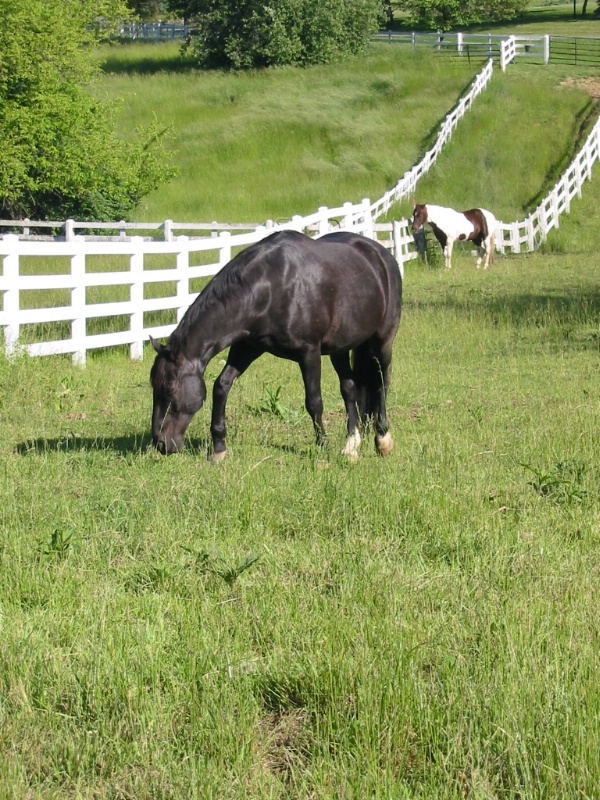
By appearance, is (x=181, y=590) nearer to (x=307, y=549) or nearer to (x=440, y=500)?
(x=307, y=549)

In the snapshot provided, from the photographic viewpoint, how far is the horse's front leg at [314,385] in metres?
7.45

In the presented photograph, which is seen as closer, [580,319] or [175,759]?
[175,759]

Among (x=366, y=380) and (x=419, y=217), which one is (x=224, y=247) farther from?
(x=419, y=217)

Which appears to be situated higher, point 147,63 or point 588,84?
point 147,63

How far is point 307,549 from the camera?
188 inches

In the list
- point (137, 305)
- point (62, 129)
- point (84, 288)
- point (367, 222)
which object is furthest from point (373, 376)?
point (62, 129)

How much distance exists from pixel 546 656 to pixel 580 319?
11.7 metres

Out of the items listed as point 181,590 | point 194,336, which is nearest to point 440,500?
point 181,590

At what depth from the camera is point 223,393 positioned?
289 inches

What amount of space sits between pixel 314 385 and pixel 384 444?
2.14 ft

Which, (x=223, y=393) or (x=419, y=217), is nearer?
(x=223, y=393)

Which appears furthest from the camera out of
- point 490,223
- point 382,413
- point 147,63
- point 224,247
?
point 147,63

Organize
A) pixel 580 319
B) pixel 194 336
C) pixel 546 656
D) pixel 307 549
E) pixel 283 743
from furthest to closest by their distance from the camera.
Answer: pixel 580 319, pixel 194 336, pixel 307 549, pixel 546 656, pixel 283 743

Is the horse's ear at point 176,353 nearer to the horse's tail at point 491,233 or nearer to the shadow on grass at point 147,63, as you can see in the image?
the horse's tail at point 491,233
